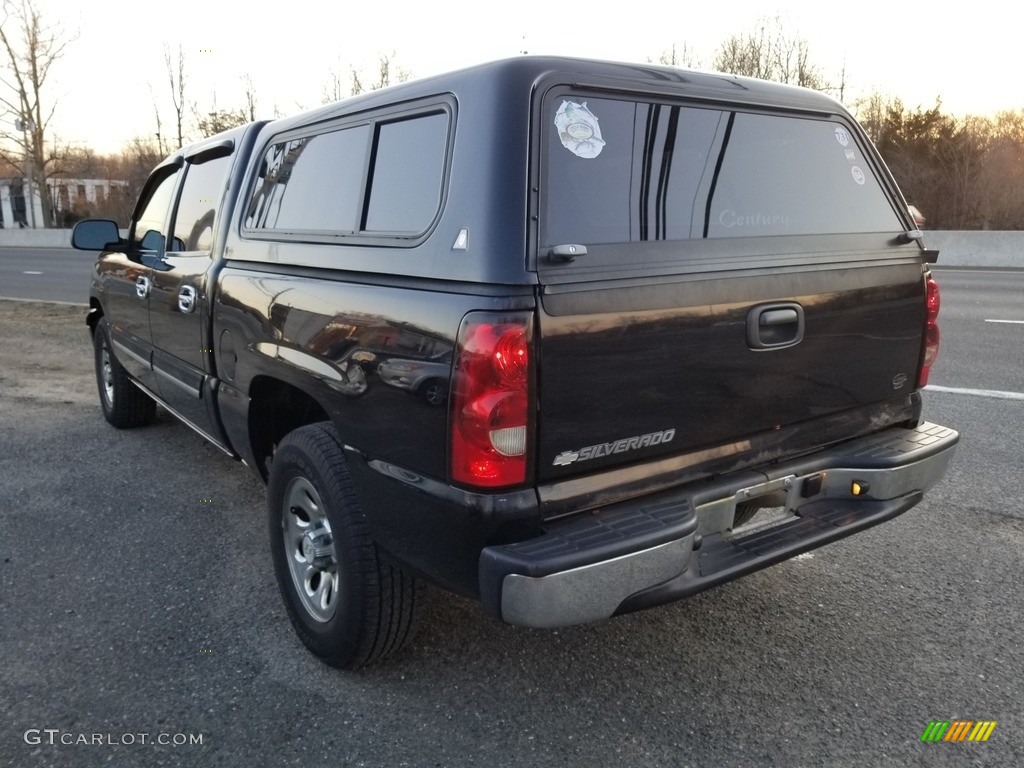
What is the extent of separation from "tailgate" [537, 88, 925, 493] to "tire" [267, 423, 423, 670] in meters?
0.75

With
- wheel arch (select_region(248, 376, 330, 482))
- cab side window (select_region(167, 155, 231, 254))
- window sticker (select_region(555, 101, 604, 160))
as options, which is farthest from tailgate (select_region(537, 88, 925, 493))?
cab side window (select_region(167, 155, 231, 254))

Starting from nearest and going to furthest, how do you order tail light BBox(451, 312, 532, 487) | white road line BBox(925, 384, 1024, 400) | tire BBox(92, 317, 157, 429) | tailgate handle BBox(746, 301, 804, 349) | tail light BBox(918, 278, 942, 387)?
tail light BBox(451, 312, 532, 487) < tailgate handle BBox(746, 301, 804, 349) < tail light BBox(918, 278, 942, 387) < tire BBox(92, 317, 157, 429) < white road line BBox(925, 384, 1024, 400)

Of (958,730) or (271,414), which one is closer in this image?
(958,730)

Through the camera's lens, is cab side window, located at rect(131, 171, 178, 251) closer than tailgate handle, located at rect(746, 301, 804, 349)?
No

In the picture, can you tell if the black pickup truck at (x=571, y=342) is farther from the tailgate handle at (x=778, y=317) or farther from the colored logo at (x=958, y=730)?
the colored logo at (x=958, y=730)

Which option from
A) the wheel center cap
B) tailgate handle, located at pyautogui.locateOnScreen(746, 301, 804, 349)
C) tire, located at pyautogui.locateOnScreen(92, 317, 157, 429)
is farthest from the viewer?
tire, located at pyautogui.locateOnScreen(92, 317, 157, 429)

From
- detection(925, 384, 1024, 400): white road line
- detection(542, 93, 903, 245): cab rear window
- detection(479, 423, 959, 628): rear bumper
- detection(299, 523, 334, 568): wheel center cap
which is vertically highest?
detection(542, 93, 903, 245): cab rear window

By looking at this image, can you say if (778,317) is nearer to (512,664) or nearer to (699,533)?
(699,533)

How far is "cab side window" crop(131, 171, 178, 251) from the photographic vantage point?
16.0 ft

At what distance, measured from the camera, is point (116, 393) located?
6.00 metres

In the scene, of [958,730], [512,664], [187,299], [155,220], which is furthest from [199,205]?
[958,730]

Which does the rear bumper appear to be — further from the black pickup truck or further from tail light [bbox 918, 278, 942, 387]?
tail light [bbox 918, 278, 942, 387]

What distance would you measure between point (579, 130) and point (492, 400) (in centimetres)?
88

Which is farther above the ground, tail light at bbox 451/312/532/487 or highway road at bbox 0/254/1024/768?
tail light at bbox 451/312/532/487
